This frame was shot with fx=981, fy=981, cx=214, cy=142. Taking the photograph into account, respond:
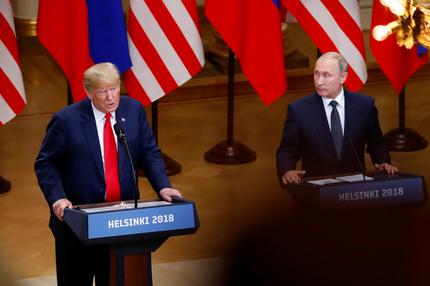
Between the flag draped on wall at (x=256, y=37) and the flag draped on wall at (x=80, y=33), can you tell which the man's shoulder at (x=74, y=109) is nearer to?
the flag draped on wall at (x=80, y=33)

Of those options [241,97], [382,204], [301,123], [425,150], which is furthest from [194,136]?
[382,204]

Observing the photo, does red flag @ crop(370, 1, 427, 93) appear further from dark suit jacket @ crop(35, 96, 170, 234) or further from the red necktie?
the red necktie

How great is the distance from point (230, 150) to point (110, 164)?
153 inches

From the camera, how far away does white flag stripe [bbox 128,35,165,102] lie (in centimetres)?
705

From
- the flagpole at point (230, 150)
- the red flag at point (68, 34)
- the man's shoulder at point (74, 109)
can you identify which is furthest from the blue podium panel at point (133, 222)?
the flagpole at point (230, 150)

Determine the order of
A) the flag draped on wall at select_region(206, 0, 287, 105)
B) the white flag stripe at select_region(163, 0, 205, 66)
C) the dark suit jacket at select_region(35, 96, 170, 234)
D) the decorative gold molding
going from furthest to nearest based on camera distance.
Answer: the decorative gold molding < the flag draped on wall at select_region(206, 0, 287, 105) < the white flag stripe at select_region(163, 0, 205, 66) < the dark suit jacket at select_region(35, 96, 170, 234)

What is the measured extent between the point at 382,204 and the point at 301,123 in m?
2.46

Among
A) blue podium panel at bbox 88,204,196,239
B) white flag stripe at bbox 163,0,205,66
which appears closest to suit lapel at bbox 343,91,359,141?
blue podium panel at bbox 88,204,196,239

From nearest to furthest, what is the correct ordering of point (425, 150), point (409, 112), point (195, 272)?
point (195, 272) < point (425, 150) < point (409, 112)

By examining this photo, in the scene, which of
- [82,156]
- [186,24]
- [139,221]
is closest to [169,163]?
[186,24]

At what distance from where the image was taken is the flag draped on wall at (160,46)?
700 centimetres

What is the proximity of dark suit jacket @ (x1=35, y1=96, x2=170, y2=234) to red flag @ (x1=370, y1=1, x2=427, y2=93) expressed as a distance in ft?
10.7

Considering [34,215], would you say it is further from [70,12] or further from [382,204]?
[382,204]

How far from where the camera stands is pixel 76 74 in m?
6.85
